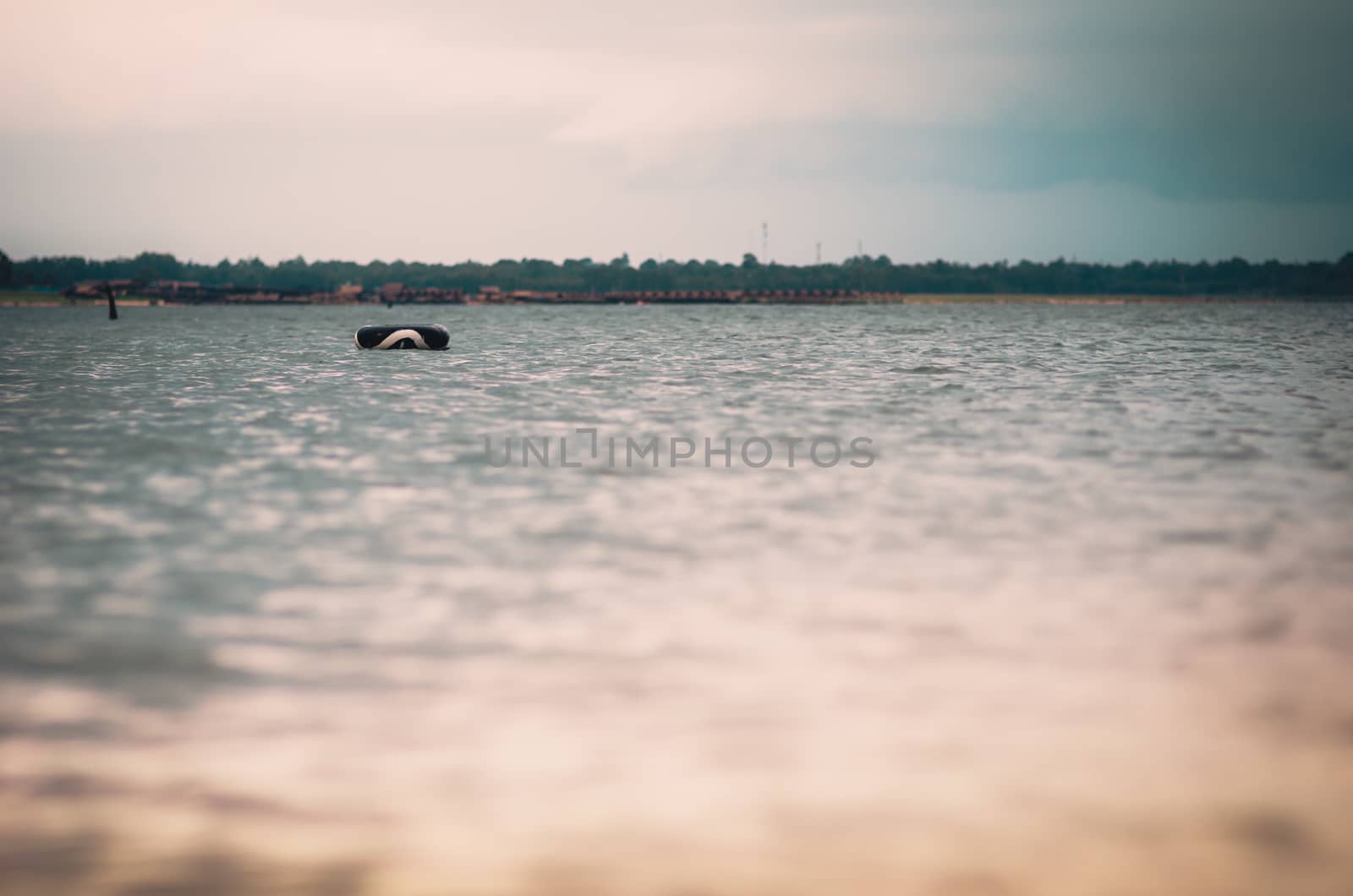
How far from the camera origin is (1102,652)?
427 inches

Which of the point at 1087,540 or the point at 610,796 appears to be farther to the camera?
the point at 1087,540

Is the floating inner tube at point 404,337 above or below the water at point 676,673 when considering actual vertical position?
above

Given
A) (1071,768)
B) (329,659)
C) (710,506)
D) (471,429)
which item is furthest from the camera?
(471,429)

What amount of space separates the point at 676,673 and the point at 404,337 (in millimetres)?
68429

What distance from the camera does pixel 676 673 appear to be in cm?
1020

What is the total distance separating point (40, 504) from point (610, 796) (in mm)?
15281

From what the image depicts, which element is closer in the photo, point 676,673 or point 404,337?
point 676,673

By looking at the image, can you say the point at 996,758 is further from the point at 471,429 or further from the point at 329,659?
the point at 471,429

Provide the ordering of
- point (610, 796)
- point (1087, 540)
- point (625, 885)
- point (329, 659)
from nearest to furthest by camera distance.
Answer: point (625, 885) < point (610, 796) < point (329, 659) < point (1087, 540)

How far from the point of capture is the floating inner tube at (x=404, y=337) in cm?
7356

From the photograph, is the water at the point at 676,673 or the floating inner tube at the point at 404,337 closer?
the water at the point at 676,673

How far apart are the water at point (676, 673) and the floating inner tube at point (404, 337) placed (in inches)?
1966

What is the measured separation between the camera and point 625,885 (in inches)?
258

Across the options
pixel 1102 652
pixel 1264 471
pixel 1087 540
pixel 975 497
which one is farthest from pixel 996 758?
pixel 1264 471
